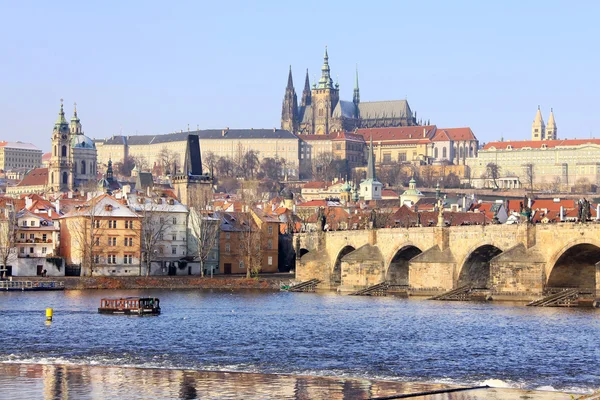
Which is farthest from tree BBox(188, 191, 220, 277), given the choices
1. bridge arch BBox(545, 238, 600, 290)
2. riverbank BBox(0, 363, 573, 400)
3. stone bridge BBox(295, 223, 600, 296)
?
riverbank BBox(0, 363, 573, 400)

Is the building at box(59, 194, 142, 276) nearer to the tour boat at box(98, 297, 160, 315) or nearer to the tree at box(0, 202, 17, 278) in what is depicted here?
the tree at box(0, 202, 17, 278)

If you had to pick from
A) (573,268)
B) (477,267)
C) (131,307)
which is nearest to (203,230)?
(477,267)

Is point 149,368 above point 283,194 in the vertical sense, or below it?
below

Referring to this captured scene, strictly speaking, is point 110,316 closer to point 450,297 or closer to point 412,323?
point 412,323

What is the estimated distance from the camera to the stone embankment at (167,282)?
94.7 m

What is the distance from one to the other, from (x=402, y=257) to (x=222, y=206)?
61241 millimetres

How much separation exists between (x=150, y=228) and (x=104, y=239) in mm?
4030

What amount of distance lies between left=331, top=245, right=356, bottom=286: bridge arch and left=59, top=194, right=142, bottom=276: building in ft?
51.3

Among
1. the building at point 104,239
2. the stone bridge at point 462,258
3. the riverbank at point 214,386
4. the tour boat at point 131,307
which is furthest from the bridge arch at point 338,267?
the riverbank at point 214,386

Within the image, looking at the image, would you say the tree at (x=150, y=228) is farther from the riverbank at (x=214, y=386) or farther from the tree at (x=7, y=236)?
the riverbank at (x=214, y=386)

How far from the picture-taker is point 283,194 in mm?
183625

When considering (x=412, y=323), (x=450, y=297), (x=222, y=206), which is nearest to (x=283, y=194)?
(x=222, y=206)

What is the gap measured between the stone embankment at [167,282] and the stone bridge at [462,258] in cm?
414

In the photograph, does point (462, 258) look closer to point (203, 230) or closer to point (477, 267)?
point (477, 267)
